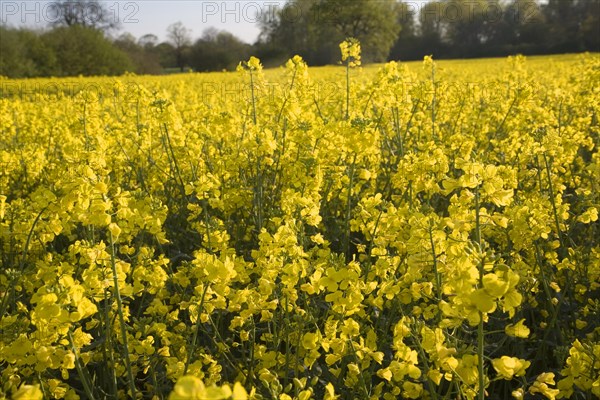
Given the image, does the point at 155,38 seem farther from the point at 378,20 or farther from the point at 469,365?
the point at 469,365

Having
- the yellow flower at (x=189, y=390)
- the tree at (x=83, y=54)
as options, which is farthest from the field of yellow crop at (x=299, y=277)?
the tree at (x=83, y=54)

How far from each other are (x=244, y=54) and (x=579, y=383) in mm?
45507

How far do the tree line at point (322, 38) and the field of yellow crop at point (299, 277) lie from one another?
106ft

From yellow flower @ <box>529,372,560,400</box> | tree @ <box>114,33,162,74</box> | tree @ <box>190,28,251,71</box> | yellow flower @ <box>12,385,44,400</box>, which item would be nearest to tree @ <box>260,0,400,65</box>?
tree @ <box>190,28,251,71</box>

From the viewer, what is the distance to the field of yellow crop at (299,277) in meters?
1.73

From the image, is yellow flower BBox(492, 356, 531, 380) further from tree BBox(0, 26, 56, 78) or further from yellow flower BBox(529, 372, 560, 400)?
tree BBox(0, 26, 56, 78)

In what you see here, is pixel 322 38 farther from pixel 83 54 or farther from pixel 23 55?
pixel 23 55

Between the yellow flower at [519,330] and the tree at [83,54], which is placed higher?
the tree at [83,54]

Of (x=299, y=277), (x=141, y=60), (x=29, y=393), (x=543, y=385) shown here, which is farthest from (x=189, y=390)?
(x=141, y=60)

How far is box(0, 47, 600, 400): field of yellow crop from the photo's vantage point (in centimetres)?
173

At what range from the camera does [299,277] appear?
2057 millimetres

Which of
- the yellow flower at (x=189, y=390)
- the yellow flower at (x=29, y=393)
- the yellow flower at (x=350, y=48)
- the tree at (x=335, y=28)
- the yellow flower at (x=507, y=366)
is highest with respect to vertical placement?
the tree at (x=335, y=28)

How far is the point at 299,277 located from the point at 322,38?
44577 mm

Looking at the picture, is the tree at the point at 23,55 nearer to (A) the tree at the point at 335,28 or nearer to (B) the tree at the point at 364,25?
(A) the tree at the point at 335,28
